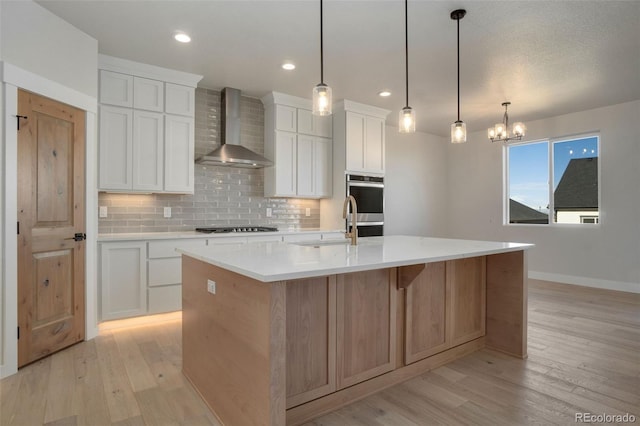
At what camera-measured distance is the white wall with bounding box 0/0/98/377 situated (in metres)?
2.52

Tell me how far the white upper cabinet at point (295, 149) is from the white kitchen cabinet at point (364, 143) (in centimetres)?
33

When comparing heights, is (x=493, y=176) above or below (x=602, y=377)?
above

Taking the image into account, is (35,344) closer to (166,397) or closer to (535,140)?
(166,397)

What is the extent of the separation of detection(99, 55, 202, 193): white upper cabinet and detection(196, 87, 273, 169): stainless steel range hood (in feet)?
1.28

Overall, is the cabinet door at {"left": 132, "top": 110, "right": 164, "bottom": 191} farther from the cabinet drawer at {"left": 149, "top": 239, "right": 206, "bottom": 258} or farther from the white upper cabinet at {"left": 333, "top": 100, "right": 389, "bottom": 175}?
the white upper cabinet at {"left": 333, "top": 100, "right": 389, "bottom": 175}

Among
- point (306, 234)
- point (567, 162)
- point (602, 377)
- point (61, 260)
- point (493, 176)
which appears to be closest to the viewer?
point (602, 377)

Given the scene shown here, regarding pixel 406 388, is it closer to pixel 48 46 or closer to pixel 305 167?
pixel 305 167

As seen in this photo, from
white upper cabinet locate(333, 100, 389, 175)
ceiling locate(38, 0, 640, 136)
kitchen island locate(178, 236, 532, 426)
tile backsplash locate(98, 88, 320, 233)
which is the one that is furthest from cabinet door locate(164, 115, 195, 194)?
white upper cabinet locate(333, 100, 389, 175)

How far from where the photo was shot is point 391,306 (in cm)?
231

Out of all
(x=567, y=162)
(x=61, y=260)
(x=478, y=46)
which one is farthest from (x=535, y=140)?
(x=61, y=260)

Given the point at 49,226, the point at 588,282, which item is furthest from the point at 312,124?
the point at 588,282

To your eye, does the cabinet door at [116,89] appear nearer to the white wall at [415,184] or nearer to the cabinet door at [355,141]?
the cabinet door at [355,141]

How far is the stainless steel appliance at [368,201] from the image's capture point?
5141 mm

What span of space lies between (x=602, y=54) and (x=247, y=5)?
3.38 meters
